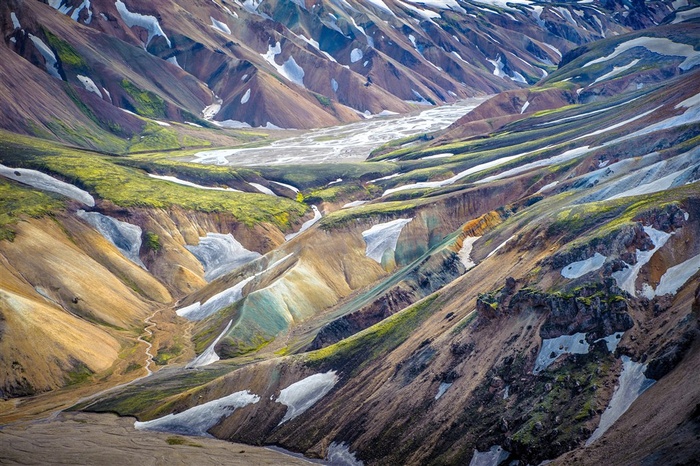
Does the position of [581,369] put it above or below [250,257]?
above

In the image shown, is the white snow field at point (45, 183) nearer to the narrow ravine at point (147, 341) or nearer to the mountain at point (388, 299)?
the mountain at point (388, 299)

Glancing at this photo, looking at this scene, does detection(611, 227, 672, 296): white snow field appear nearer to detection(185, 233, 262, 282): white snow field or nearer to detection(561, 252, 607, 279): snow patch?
detection(561, 252, 607, 279): snow patch

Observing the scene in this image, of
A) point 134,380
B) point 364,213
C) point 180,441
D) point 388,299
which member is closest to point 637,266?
point 388,299

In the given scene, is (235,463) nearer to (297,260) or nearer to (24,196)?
(297,260)

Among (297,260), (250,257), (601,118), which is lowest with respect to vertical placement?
(250,257)

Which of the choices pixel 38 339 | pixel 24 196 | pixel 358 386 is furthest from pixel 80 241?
pixel 358 386

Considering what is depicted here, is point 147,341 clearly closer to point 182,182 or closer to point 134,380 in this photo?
point 134,380
